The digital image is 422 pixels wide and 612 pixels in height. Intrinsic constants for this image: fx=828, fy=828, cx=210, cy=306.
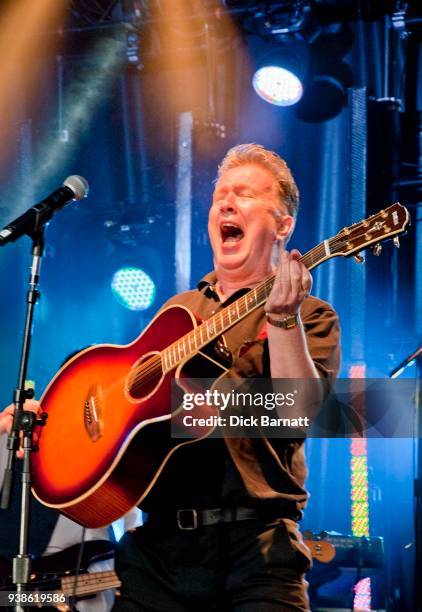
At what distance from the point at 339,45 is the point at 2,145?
2785 mm

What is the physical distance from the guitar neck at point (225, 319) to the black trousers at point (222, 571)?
0.56m

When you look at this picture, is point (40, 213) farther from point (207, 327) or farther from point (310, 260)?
point (310, 260)

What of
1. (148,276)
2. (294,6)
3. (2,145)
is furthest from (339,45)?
(2,145)

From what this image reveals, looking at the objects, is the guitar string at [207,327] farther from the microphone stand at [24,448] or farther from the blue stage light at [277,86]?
the blue stage light at [277,86]

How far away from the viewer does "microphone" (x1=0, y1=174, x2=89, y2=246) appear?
294 cm

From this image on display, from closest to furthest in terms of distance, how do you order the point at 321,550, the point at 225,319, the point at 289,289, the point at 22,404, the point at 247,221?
the point at 289,289
the point at 225,319
the point at 22,404
the point at 247,221
the point at 321,550

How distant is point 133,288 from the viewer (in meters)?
6.52

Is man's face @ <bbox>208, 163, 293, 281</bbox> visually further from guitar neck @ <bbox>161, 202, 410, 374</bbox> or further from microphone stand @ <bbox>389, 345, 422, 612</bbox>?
microphone stand @ <bbox>389, 345, 422, 612</bbox>

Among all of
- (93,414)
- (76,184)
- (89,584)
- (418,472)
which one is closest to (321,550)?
(418,472)

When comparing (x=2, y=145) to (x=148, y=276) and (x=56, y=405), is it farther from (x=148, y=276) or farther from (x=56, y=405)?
(x=56, y=405)

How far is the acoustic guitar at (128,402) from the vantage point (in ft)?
8.60

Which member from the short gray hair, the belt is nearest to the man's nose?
the short gray hair

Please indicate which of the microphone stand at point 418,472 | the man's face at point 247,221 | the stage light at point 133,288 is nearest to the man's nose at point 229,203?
the man's face at point 247,221

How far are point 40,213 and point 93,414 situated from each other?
0.76 metres
